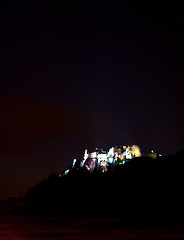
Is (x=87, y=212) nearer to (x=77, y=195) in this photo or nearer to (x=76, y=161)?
(x=77, y=195)

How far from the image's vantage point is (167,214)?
3778 cm

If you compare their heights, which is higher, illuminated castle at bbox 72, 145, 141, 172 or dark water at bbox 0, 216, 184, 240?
illuminated castle at bbox 72, 145, 141, 172

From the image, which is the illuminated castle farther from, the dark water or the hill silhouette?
the dark water

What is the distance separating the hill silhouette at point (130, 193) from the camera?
42.3 metres

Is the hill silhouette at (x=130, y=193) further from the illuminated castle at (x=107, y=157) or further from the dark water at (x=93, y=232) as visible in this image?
the dark water at (x=93, y=232)

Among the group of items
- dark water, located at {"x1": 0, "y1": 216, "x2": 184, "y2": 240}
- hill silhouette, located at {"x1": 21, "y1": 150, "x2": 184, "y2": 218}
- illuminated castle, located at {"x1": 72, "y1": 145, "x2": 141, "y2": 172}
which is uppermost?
illuminated castle, located at {"x1": 72, "y1": 145, "x2": 141, "y2": 172}

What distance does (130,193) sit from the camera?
48.2 metres

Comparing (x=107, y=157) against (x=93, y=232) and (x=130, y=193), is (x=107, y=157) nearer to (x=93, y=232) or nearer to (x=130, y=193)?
(x=130, y=193)

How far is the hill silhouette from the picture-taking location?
139 ft

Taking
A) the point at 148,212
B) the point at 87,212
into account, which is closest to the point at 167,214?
the point at 148,212

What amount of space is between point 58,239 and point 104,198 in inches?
1664

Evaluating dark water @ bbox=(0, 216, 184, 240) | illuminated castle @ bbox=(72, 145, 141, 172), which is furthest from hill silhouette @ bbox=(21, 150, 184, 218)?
dark water @ bbox=(0, 216, 184, 240)

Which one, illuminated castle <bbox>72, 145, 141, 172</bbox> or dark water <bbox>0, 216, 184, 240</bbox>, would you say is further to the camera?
illuminated castle <bbox>72, 145, 141, 172</bbox>

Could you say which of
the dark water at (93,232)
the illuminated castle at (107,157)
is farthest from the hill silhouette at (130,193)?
the dark water at (93,232)
